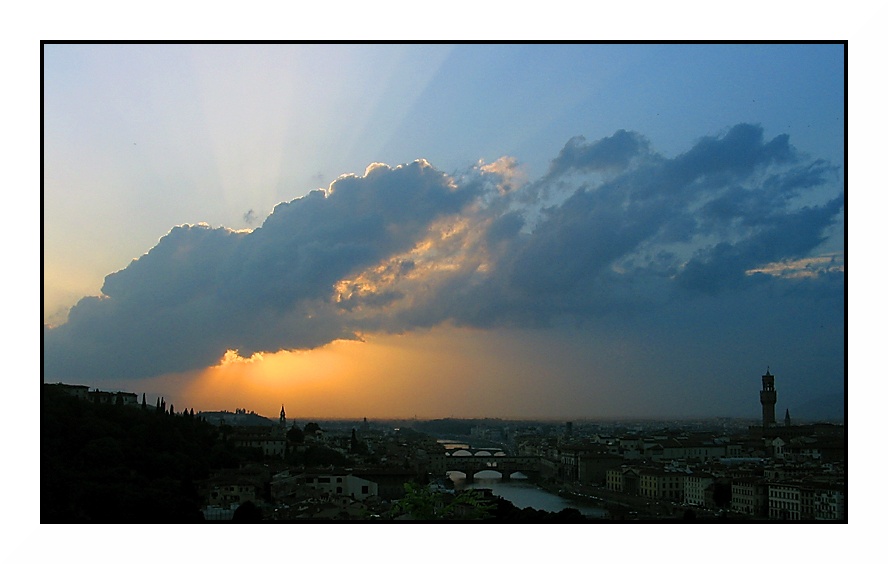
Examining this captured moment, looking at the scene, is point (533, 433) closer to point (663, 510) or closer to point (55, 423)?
point (663, 510)

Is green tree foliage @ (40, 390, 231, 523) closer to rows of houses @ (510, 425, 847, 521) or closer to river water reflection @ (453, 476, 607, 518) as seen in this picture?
river water reflection @ (453, 476, 607, 518)

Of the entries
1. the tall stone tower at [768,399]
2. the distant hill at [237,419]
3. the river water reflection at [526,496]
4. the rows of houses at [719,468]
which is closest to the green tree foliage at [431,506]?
the river water reflection at [526,496]

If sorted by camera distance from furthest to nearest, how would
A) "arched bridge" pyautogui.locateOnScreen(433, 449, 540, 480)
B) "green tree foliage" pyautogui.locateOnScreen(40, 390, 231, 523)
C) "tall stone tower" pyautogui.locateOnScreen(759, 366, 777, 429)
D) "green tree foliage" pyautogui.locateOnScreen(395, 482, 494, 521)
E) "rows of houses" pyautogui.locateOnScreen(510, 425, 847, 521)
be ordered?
"arched bridge" pyautogui.locateOnScreen(433, 449, 540, 480), "tall stone tower" pyautogui.locateOnScreen(759, 366, 777, 429), "rows of houses" pyautogui.locateOnScreen(510, 425, 847, 521), "green tree foliage" pyautogui.locateOnScreen(40, 390, 231, 523), "green tree foliage" pyautogui.locateOnScreen(395, 482, 494, 521)

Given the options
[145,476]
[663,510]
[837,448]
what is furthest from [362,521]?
[837,448]

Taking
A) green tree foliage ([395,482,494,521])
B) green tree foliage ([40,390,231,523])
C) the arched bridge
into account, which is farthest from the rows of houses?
green tree foliage ([40,390,231,523])

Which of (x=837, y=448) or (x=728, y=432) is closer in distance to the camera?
(x=837, y=448)
